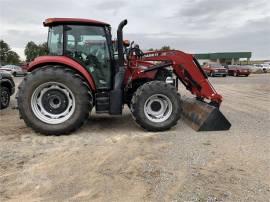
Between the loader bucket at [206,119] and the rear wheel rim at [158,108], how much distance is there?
2.34 ft

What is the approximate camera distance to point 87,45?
813cm

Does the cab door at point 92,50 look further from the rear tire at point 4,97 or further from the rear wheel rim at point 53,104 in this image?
the rear tire at point 4,97

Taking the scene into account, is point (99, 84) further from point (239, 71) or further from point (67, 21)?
point (239, 71)

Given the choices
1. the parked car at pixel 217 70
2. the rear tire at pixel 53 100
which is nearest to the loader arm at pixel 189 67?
the rear tire at pixel 53 100

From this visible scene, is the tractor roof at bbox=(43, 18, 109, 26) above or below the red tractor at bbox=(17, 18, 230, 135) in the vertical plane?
above

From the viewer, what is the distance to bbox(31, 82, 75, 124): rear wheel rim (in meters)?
7.73

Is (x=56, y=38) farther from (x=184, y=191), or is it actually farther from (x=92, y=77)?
(x=184, y=191)

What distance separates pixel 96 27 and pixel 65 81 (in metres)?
1.45

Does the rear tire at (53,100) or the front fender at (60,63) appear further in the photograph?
the front fender at (60,63)

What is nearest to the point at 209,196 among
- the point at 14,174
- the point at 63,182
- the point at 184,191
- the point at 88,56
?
the point at 184,191

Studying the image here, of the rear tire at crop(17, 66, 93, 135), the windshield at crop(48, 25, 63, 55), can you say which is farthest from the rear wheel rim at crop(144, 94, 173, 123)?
the windshield at crop(48, 25, 63, 55)

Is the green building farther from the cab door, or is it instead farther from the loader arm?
the cab door

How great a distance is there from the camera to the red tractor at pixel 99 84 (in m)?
7.64

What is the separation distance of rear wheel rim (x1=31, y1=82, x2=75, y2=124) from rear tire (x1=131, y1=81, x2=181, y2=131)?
1.37 m
